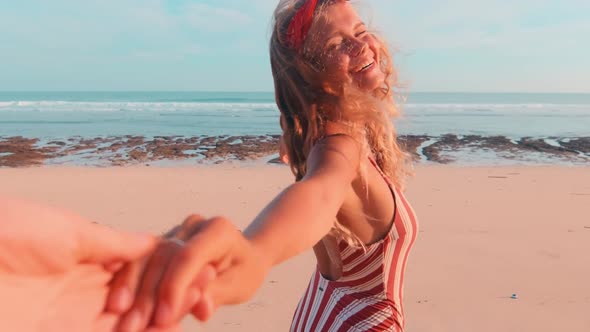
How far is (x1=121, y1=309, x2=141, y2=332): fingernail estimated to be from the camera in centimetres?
72

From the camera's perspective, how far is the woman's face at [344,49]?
73.6 inches

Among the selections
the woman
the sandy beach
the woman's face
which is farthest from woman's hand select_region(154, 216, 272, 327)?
the sandy beach

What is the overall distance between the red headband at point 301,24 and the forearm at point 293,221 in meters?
0.68

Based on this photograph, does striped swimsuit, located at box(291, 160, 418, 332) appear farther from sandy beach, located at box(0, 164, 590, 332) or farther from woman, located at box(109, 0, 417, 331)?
sandy beach, located at box(0, 164, 590, 332)

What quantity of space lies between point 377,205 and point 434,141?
16843mm

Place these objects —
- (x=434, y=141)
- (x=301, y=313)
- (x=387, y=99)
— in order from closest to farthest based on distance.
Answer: (x=301, y=313) < (x=387, y=99) < (x=434, y=141)

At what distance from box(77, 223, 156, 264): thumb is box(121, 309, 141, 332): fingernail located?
8 centimetres

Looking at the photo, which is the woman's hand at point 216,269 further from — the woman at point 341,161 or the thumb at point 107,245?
the woman at point 341,161

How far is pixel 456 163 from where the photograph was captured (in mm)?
13789

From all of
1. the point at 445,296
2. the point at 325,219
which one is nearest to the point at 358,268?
the point at 325,219

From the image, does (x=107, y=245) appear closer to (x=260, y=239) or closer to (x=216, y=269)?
(x=216, y=269)

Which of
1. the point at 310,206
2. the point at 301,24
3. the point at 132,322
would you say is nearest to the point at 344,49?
the point at 301,24

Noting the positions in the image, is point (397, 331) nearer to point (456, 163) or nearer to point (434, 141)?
point (456, 163)

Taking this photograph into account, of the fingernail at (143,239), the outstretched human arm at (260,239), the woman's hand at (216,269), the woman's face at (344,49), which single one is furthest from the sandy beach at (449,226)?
the fingernail at (143,239)
